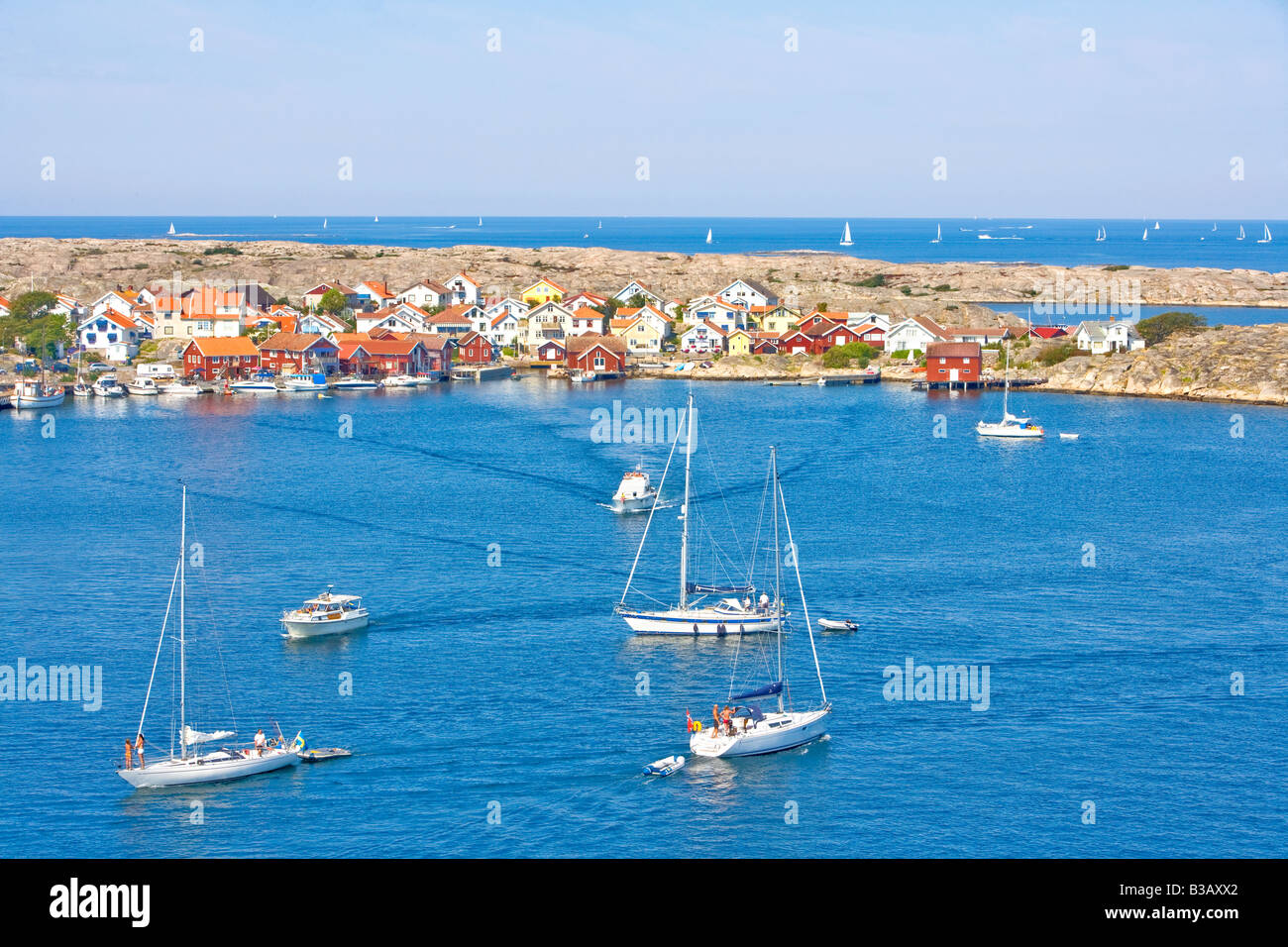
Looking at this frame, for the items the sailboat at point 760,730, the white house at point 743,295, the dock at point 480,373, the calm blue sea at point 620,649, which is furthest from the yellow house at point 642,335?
the sailboat at point 760,730

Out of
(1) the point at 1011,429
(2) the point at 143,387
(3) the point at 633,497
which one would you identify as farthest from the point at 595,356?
(3) the point at 633,497

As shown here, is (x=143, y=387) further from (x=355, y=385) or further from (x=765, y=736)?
(x=765, y=736)

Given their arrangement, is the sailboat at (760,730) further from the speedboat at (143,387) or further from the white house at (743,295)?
the white house at (743,295)

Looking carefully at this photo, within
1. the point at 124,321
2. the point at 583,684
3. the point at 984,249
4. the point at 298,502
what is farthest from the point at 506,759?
the point at 984,249

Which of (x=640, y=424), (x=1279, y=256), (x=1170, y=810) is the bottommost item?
(x=1170, y=810)

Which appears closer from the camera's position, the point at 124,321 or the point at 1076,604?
the point at 1076,604

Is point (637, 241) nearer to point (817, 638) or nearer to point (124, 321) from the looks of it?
point (124, 321)

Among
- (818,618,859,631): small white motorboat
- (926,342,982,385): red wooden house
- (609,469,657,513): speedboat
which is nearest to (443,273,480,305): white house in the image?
(926,342,982,385): red wooden house
